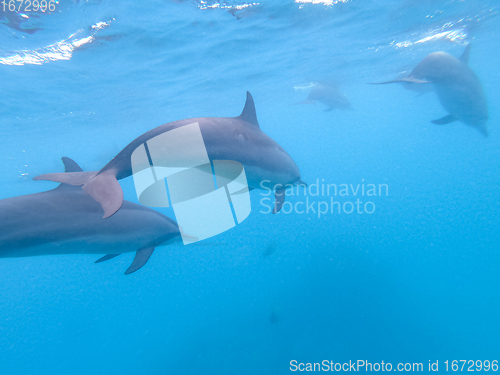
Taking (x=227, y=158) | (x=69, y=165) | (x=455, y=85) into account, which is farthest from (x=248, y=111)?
(x=455, y=85)

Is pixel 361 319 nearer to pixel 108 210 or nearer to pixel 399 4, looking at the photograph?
pixel 108 210

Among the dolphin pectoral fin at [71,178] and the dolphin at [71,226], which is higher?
the dolphin pectoral fin at [71,178]

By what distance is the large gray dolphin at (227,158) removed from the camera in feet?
8.93

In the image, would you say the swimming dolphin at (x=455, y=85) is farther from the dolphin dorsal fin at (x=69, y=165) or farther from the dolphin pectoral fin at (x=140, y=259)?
the dolphin dorsal fin at (x=69, y=165)

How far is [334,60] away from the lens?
18453 millimetres

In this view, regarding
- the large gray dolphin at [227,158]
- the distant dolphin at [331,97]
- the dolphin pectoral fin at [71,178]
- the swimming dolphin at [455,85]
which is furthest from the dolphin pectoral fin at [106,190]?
the distant dolphin at [331,97]

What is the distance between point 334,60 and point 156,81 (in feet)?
44.0

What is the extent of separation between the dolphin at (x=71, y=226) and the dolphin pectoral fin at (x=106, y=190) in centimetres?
115

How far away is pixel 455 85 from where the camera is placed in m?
7.85

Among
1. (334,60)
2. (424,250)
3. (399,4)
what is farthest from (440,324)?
(334,60)

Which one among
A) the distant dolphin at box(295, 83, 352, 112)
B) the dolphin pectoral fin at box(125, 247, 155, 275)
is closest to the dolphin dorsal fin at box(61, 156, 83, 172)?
the dolphin pectoral fin at box(125, 247, 155, 275)

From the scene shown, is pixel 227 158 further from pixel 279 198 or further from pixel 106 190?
pixel 279 198

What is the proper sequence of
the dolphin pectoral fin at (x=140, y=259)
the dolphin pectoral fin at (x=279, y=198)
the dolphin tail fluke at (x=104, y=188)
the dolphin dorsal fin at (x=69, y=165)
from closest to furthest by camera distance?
1. the dolphin tail fluke at (x=104, y=188)
2. the dolphin dorsal fin at (x=69, y=165)
3. the dolphin pectoral fin at (x=140, y=259)
4. the dolphin pectoral fin at (x=279, y=198)

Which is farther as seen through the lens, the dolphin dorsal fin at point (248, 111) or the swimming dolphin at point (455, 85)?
the swimming dolphin at point (455, 85)
